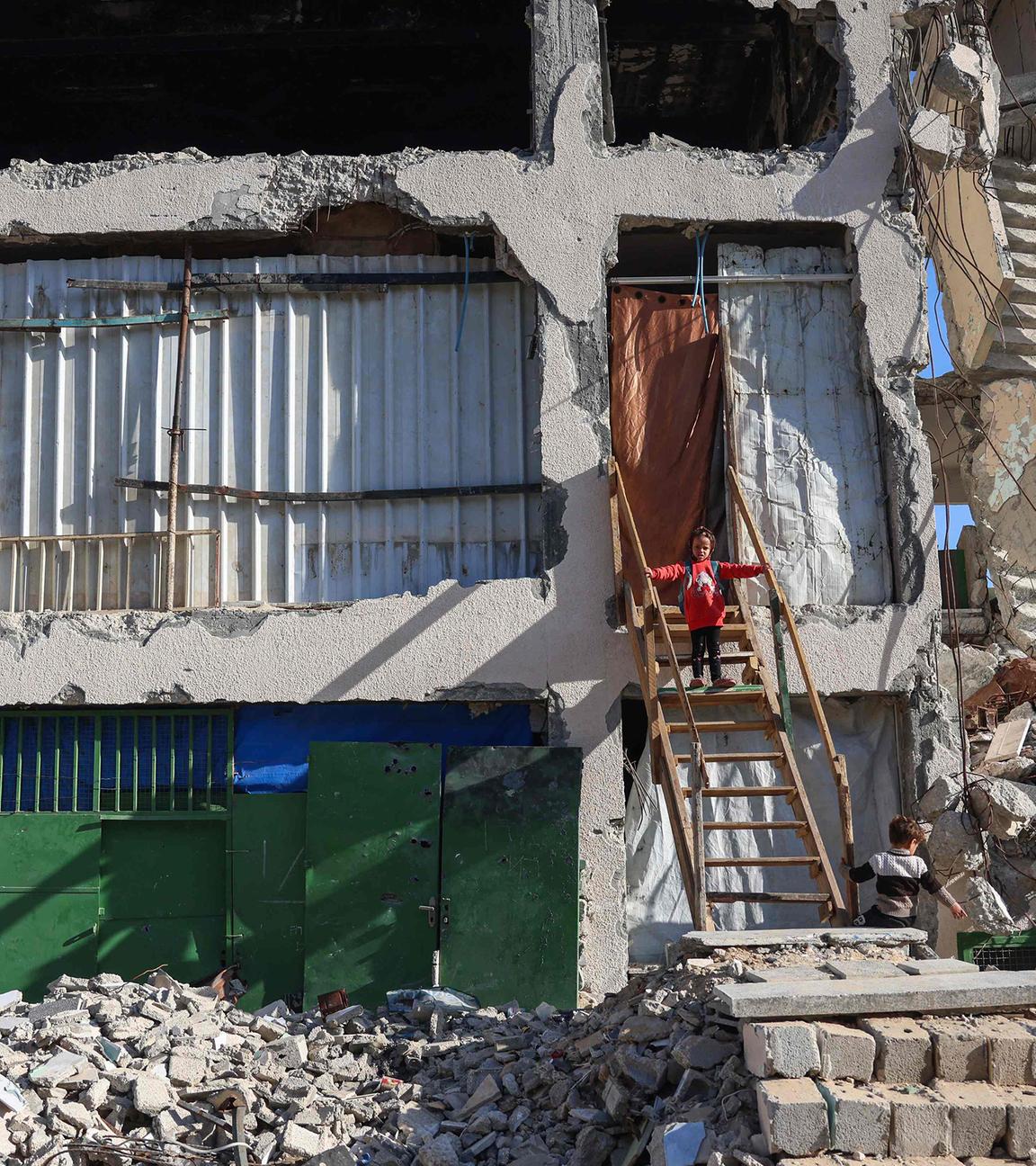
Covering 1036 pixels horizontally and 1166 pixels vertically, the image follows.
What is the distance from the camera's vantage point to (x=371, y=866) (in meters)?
9.33

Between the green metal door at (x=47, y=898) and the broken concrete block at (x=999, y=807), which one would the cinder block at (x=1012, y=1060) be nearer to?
the broken concrete block at (x=999, y=807)

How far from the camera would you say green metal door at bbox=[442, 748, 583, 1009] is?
9.08 m

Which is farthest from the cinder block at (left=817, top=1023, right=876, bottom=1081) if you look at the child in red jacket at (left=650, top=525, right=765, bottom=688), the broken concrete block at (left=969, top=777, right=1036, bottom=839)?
the broken concrete block at (left=969, top=777, right=1036, bottom=839)

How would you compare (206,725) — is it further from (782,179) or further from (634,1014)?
(782,179)

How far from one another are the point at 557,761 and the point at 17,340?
5508 mm

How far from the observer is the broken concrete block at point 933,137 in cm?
1042

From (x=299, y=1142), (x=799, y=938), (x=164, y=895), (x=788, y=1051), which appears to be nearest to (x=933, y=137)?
(x=799, y=938)

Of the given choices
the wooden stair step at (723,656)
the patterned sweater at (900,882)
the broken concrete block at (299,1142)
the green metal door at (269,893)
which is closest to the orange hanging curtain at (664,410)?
the wooden stair step at (723,656)

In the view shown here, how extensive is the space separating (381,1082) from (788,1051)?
2.87m

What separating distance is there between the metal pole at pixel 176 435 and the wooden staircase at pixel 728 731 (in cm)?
336

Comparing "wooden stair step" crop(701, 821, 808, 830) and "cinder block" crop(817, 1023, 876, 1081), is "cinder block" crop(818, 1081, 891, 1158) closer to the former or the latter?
"cinder block" crop(817, 1023, 876, 1081)

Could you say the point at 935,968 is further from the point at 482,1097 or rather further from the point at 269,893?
the point at 269,893

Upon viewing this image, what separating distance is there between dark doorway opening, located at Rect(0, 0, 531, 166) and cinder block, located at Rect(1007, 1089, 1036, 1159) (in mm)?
10108

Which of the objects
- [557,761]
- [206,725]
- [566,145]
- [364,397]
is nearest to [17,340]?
[364,397]
